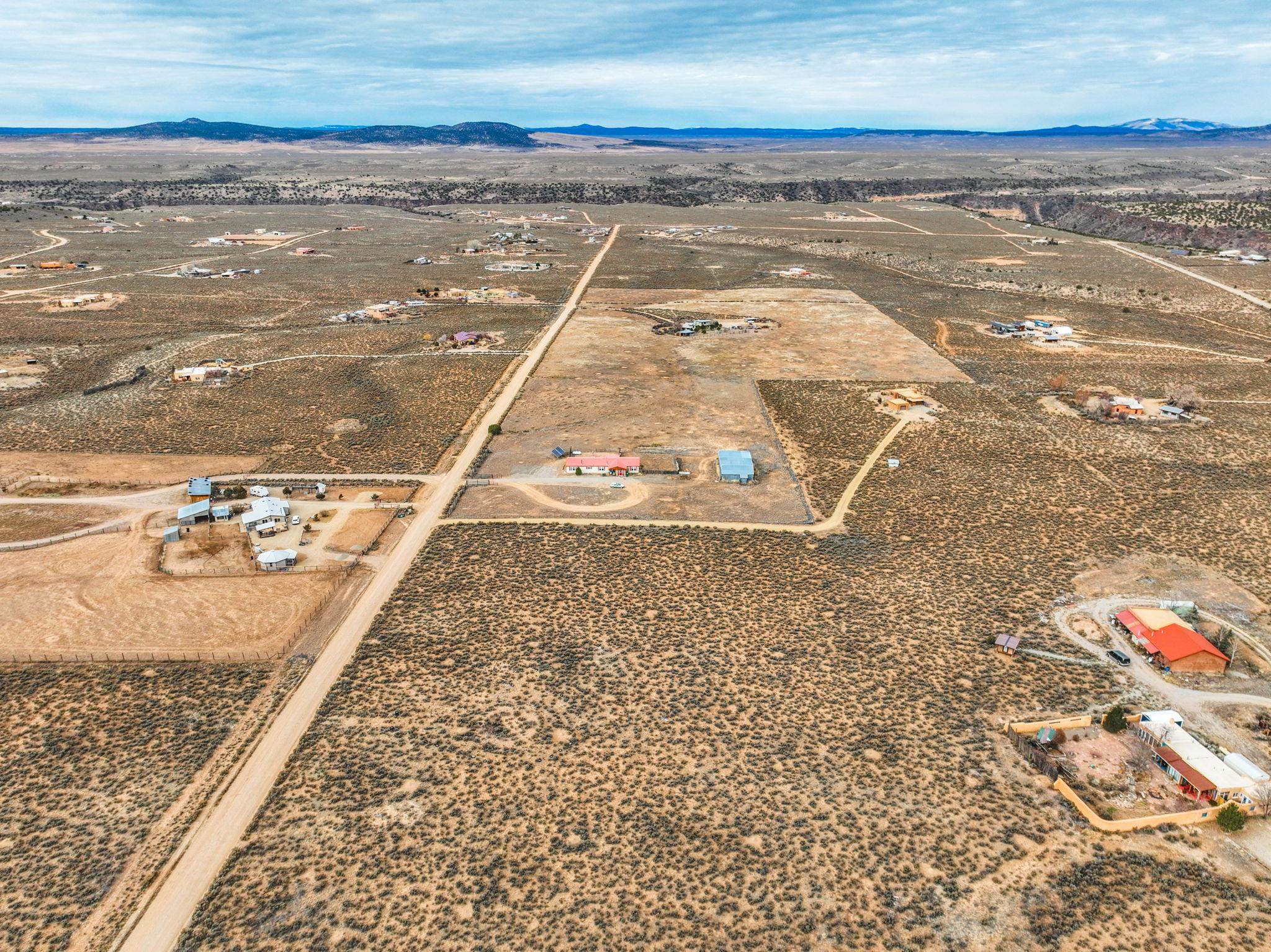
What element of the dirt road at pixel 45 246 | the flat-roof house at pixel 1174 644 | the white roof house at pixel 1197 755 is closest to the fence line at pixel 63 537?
the white roof house at pixel 1197 755

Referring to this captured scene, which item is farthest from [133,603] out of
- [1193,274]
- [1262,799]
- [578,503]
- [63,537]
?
[1193,274]

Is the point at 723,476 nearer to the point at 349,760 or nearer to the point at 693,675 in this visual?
the point at 693,675

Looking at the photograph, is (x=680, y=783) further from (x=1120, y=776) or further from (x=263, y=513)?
(x=263, y=513)

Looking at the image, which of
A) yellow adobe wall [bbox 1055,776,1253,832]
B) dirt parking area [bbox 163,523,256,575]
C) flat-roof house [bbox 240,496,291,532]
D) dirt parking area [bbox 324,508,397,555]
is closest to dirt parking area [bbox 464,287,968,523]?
dirt parking area [bbox 324,508,397,555]

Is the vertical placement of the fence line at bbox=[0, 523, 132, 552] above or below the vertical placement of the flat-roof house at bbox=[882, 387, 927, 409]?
below

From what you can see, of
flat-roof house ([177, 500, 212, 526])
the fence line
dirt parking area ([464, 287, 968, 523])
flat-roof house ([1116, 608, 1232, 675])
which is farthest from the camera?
dirt parking area ([464, 287, 968, 523])

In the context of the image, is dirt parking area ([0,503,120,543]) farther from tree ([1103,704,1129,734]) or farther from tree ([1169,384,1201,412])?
tree ([1169,384,1201,412])

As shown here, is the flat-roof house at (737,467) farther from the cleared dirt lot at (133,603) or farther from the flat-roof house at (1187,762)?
the flat-roof house at (1187,762)
